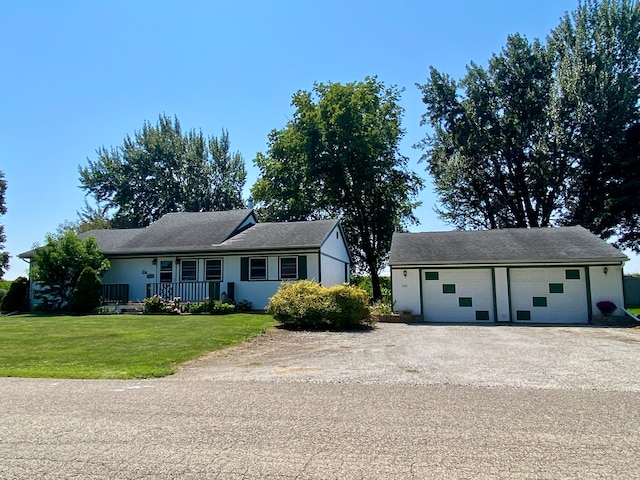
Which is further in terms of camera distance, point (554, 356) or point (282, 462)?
point (554, 356)

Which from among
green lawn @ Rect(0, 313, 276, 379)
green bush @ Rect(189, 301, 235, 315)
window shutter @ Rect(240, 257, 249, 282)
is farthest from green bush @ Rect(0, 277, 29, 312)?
window shutter @ Rect(240, 257, 249, 282)

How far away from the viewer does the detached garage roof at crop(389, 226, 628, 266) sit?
18.0 metres

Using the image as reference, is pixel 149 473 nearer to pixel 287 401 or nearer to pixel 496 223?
pixel 287 401

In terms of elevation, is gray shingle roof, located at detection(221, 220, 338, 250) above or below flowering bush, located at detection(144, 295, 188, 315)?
above

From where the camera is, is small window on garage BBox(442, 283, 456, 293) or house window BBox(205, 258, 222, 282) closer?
small window on garage BBox(442, 283, 456, 293)

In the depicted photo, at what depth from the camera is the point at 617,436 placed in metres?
4.17

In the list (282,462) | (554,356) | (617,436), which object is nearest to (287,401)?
(282,462)

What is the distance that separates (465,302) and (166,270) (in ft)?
46.1

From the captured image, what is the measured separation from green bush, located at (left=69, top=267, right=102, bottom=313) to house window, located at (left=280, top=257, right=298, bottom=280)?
839 cm

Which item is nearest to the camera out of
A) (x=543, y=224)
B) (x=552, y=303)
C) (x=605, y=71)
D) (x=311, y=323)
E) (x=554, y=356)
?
(x=554, y=356)

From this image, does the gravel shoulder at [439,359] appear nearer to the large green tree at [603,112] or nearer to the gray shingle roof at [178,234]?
the gray shingle roof at [178,234]

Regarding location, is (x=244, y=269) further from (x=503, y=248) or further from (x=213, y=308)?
(x=503, y=248)

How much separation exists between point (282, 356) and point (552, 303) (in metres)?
13.1

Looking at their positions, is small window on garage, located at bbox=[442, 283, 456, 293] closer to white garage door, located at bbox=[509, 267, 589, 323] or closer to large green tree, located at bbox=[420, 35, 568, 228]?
white garage door, located at bbox=[509, 267, 589, 323]
